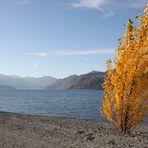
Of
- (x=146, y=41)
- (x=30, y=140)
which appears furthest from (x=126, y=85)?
(x=30, y=140)

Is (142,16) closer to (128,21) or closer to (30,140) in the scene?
(128,21)

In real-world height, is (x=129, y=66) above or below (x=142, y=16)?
below

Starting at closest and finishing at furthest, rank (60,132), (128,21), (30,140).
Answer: (30,140), (128,21), (60,132)

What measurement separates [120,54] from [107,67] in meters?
1.80

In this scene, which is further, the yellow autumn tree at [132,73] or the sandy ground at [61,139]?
the yellow autumn tree at [132,73]

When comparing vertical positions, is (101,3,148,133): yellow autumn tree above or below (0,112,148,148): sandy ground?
above

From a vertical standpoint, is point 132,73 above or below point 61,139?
above

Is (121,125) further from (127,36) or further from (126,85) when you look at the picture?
(127,36)

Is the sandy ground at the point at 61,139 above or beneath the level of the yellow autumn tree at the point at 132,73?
beneath

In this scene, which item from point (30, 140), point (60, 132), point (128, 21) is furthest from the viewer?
point (60, 132)

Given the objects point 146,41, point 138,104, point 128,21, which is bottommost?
point 138,104

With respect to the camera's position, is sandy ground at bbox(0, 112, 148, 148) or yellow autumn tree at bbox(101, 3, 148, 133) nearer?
sandy ground at bbox(0, 112, 148, 148)

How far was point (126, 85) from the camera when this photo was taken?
1146 inches

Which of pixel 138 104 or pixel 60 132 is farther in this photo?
pixel 60 132
